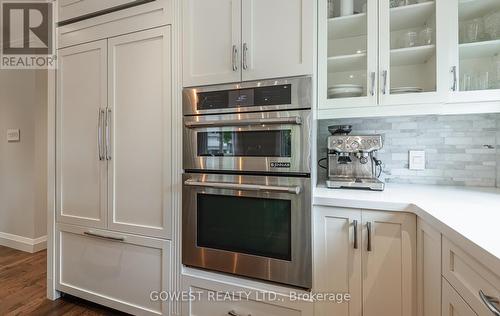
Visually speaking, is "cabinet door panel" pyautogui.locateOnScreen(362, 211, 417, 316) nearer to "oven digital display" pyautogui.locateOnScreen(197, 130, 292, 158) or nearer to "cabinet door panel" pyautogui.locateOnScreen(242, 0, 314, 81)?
"oven digital display" pyautogui.locateOnScreen(197, 130, 292, 158)

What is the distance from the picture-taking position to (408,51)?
1441mm

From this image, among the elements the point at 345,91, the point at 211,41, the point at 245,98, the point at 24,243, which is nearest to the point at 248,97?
the point at 245,98

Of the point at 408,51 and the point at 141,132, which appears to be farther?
the point at 141,132

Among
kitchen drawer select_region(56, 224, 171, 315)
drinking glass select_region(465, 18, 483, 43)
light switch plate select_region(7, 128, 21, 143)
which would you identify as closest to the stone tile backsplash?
drinking glass select_region(465, 18, 483, 43)

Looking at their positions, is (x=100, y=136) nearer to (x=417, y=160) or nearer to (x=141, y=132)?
(x=141, y=132)

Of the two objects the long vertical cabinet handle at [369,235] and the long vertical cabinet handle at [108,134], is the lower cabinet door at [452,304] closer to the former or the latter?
the long vertical cabinet handle at [369,235]

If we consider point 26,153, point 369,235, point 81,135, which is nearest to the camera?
point 369,235

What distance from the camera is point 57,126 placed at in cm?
192

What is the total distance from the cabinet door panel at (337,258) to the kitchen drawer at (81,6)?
68.8 inches

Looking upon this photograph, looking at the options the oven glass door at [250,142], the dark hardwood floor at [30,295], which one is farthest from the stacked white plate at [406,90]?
the dark hardwood floor at [30,295]

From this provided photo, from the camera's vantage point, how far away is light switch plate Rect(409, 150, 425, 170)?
165 cm

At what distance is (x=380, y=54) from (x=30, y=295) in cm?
307

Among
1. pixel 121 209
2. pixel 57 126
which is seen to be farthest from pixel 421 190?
pixel 57 126

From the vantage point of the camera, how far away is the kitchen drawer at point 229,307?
53.2 inches
